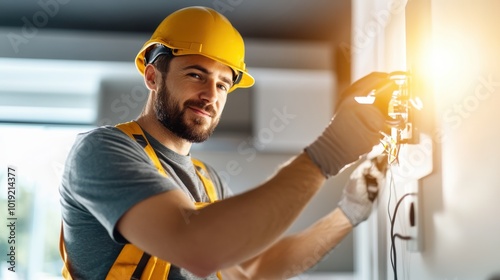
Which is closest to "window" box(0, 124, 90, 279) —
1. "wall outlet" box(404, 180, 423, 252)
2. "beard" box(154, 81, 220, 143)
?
"beard" box(154, 81, 220, 143)

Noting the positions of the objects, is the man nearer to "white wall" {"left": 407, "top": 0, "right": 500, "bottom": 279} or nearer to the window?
"white wall" {"left": 407, "top": 0, "right": 500, "bottom": 279}

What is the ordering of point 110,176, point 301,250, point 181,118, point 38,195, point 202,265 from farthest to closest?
point 38,195 → point 301,250 → point 181,118 → point 110,176 → point 202,265

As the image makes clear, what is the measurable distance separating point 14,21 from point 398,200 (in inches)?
104

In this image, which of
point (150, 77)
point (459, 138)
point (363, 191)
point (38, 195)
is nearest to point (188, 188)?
point (150, 77)

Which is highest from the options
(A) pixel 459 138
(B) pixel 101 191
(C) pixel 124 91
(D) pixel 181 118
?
(C) pixel 124 91

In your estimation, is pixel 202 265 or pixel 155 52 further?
pixel 155 52

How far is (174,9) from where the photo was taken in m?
2.99

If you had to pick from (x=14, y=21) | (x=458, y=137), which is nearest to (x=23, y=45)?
(x=14, y=21)

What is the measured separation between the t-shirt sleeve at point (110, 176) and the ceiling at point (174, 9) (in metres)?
1.87

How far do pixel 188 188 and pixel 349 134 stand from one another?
0.52m

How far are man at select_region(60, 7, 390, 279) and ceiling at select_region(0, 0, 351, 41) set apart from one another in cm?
129

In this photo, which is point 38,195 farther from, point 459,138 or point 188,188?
point 459,138

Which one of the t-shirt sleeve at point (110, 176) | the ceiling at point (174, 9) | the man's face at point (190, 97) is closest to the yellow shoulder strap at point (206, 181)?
the man's face at point (190, 97)

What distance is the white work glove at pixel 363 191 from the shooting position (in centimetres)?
145
